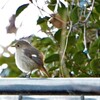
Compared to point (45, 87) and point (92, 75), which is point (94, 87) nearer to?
point (45, 87)

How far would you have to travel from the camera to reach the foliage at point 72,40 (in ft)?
10.0

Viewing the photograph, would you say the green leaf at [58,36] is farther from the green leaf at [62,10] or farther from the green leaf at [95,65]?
the green leaf at [95,65]

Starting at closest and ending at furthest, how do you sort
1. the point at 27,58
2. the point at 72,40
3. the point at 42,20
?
the point at 72,40 → the point at 42,20 → the point at 27,58

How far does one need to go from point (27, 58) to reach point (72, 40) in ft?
3.51

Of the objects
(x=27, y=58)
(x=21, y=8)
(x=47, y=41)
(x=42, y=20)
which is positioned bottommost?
(x=27, y=58)

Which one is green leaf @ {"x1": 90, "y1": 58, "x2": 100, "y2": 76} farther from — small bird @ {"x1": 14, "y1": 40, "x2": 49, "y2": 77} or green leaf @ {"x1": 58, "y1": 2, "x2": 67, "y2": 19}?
small bird @ {"x1": 14, "y1": 40, "x2": 49, "y2": 77}

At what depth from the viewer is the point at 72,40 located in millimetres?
3152

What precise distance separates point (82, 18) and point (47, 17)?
0.25 m

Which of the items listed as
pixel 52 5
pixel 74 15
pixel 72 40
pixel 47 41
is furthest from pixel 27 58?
pixel 74 15

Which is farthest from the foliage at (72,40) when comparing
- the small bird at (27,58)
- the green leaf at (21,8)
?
the small bird at (27,58)

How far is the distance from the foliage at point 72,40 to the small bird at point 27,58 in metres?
0.37

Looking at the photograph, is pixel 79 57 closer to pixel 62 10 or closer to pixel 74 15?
pixel 74 15

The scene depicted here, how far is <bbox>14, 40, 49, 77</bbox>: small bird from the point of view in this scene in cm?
390

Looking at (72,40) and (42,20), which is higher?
(42,20)
